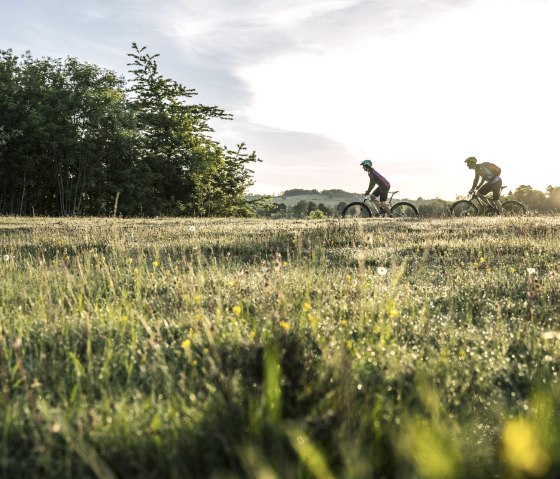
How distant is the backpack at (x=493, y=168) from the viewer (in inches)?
736

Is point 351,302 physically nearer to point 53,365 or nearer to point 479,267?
point 53,365

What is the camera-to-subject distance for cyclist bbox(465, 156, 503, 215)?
61.3ft

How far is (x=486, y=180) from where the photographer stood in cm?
1888

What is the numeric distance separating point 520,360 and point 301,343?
1790 millimetres

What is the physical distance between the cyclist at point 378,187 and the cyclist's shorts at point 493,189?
A: 332 centimetres

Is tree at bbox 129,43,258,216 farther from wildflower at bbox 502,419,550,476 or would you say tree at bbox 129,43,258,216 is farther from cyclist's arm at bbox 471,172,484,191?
wildflower at bbox 502,419,550,476

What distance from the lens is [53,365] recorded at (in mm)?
3602

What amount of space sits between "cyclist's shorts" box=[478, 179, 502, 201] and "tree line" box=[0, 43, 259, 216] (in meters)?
22.7

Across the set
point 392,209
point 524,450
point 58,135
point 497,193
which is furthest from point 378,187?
point 58,135

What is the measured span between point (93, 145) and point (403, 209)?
2399 cm

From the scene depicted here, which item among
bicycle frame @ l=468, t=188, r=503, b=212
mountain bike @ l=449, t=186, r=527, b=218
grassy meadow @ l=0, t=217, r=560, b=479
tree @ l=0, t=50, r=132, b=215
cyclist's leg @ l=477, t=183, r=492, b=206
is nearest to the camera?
grassy meadow @ l=0, t=217, r=560, b=479

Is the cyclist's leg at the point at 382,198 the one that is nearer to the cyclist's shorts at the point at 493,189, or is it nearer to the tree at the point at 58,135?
the cyclist's shorts at the point at 493,189

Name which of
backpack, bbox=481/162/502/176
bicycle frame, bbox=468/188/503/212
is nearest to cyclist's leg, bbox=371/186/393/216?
bicycle frame, bbox=468/188/503/212

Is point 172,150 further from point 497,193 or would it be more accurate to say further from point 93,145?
point 497,193
